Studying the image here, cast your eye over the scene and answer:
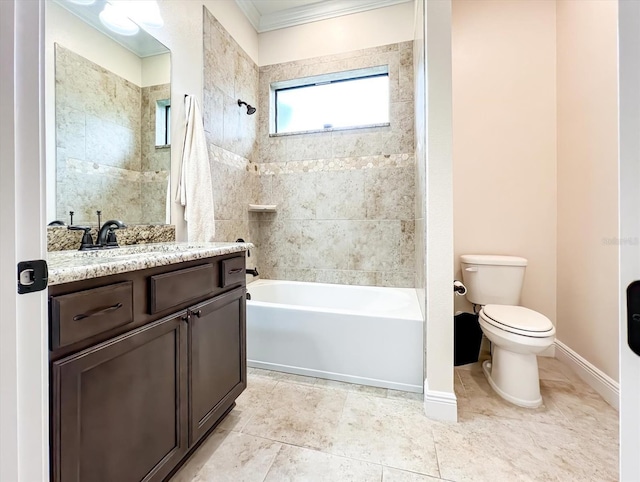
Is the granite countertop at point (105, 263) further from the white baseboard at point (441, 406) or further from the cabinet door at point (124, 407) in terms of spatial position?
the white baseboard at point (441, 406)

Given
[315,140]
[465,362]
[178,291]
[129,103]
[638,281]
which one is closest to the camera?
[638,281]

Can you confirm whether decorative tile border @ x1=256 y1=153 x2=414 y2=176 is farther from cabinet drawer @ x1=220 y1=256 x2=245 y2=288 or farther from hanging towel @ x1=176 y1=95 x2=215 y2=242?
cabinet drawer @ x1=220 y1=256 x2=245 y2=288

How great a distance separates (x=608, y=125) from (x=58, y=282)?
8.63 feet

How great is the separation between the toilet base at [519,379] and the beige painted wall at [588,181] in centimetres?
46

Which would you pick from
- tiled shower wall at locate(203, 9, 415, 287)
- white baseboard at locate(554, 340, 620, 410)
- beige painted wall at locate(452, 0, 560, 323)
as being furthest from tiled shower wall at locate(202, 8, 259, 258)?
white baseboard at locate(554, 340, 620, 410)

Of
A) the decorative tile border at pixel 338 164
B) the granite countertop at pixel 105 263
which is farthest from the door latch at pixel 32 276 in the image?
the decorative tile border at pixel 338 164

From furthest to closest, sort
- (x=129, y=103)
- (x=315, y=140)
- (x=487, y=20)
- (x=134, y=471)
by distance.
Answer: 1. (x=315, y=140)
2. (x=487, y=20)
3. (x=129, y=103)
4. (x=134, y=471)

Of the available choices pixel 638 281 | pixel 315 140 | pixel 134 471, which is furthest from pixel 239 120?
pixel 638 281

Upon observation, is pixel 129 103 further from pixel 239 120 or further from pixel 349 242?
pixel 349 242

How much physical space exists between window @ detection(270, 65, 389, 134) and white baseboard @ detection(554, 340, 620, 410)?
231cm

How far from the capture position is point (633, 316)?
37 cm

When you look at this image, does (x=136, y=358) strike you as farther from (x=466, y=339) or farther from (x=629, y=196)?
(x=466, y=339)

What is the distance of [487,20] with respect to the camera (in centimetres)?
223

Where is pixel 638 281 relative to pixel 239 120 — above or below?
below
